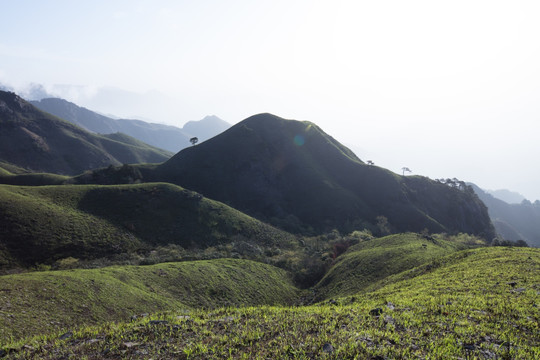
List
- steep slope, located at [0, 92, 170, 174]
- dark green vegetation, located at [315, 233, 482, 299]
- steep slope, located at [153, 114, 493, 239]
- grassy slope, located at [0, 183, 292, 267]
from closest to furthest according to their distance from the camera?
dark green vegetation, located at [315, 233, 482, 299] → grassy slope, located at [0, 183, 292, 267] → steep slope, located at [153, 114, 493, 239] → steep slope, located at [0, 92, 170, 174]

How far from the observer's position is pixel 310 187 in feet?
435

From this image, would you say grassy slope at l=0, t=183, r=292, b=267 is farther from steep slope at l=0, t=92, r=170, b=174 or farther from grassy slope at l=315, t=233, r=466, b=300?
steep slope at l=0, t=92, r=170, b=174

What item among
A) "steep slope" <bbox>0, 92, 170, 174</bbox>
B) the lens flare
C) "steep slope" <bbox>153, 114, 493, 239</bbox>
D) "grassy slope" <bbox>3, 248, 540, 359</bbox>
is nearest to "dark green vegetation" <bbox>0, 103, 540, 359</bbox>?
"grassy slope" <bbox>3, 248, 540, 359</bbox>

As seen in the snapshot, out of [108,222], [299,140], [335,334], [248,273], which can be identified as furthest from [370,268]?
[299,140]

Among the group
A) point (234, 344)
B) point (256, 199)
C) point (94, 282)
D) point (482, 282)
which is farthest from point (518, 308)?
point (256, 199)

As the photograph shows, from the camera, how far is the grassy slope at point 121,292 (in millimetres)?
20672

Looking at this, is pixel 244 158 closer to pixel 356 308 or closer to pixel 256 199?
pixel 256 199

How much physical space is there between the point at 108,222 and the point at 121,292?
41531 millimetres

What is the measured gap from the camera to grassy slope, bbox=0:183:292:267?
4781cm

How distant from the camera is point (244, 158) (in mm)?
144250

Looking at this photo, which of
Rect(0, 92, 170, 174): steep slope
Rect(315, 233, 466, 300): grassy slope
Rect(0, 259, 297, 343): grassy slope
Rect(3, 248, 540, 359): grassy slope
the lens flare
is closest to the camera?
Rect(3, 248, 540, 359): grassy slope

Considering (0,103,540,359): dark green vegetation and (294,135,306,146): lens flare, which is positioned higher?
(294,135,306,146): lens flare

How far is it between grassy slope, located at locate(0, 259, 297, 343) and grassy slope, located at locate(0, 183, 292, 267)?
2340 cm

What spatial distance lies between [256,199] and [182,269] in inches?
3553
